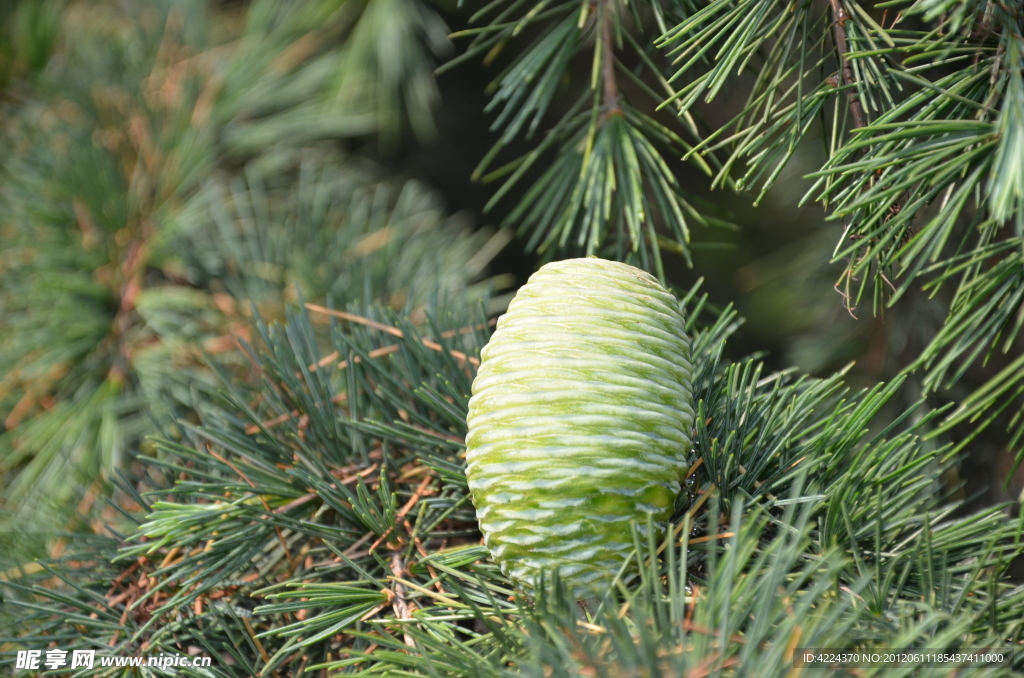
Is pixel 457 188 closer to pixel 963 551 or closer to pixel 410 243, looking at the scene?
pixel 410 243

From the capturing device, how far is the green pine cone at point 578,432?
25 cm

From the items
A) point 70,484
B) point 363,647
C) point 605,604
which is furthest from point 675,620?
point 70,484

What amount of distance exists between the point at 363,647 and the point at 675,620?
157 mm

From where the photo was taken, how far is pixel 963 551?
0.30 metres

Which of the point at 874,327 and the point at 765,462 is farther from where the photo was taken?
the point at 874,327

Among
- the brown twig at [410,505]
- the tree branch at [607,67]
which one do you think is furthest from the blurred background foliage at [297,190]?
the brown twig at [410,505]

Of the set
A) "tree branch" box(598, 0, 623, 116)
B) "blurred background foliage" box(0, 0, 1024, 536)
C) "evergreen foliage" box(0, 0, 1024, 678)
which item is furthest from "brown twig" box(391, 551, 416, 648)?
"tree branch" box(598, 0, 623, 116)

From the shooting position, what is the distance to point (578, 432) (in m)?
0.26

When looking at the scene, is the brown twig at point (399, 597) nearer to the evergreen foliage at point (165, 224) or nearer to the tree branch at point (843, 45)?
the evergreen foliage at point (165, 224)

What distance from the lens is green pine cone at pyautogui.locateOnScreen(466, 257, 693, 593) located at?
255 mm

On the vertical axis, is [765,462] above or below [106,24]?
below

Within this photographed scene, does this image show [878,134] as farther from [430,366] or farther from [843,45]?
[430,366]

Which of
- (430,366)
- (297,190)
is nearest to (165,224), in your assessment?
(297,190)

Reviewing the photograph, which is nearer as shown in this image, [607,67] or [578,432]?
[578,432]
